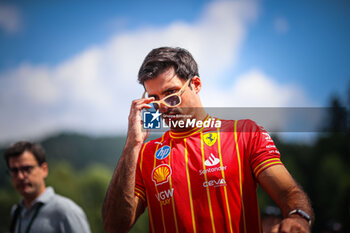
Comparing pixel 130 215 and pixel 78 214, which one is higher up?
pixel 130 215

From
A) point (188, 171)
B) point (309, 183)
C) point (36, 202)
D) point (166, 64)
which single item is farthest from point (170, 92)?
point (309, 183)

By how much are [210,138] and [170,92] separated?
0.51 metres

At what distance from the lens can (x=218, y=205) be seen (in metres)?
2.49

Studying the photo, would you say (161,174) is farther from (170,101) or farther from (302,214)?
(302,214)

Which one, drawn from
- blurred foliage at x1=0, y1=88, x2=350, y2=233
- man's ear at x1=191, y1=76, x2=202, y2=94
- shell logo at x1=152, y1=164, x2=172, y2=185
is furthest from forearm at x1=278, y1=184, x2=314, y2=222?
blurred foliage at x1=0, y1=88, x2=350, y2=233

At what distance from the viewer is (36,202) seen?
4703 mm

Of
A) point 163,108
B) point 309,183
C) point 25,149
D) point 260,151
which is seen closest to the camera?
point 260,151

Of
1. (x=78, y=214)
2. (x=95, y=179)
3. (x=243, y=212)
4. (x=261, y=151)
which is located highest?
(x=261, y=151)

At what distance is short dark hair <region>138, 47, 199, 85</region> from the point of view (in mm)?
2828

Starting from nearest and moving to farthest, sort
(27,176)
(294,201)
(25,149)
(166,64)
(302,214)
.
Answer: (302,214), (294,201), (166,64), (27,176), (25,149)

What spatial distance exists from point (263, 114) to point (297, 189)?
3.15 feet

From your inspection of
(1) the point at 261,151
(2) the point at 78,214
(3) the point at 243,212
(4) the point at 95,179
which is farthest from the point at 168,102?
(4) the point at 95,179

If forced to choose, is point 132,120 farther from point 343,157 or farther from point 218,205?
point 343,157

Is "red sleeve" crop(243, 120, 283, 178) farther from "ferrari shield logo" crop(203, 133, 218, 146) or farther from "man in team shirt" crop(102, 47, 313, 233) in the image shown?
"ferrari shield logo" crop(203, 133, 218, 146)
